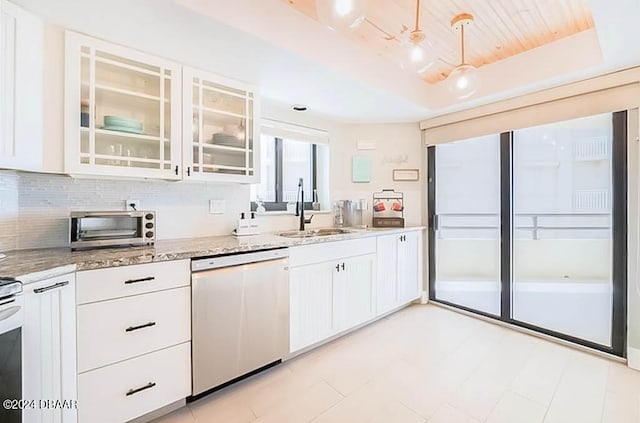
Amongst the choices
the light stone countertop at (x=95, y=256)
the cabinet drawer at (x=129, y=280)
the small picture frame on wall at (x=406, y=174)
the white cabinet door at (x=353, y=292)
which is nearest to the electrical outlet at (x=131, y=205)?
the light stone countertop at (x=95, y=256)

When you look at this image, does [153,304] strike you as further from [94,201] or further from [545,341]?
[545,341]

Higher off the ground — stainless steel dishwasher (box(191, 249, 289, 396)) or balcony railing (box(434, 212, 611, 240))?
balcony railing (box(434, 212, 611, 240))

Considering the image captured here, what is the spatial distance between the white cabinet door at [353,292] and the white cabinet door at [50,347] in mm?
1748

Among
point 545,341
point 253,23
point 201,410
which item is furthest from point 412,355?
point 253,23

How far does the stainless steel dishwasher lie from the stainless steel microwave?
0.50 m

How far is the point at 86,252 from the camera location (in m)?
1.68

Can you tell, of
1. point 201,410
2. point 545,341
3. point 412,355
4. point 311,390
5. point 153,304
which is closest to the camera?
point 153,304

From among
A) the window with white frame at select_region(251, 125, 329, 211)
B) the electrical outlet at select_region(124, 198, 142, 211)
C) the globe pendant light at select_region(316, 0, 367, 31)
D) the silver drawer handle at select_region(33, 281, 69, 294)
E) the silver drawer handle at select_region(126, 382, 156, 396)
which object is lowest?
the silver drawer handle at select_region(126, 382, 156, 396)

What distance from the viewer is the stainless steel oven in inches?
41.7

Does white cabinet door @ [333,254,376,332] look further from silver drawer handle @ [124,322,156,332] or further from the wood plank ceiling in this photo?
the wood plank ceiling

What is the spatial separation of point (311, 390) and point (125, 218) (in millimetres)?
1692

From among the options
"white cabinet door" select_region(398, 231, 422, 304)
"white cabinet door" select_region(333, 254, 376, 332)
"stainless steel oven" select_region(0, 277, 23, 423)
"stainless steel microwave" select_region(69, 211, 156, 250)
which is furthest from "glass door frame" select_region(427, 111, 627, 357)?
"stainless steel oven" select_region(0, 277, 23, 423)

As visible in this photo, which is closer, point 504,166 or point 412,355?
point 412,355

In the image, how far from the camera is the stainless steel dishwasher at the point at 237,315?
1.76 meters
